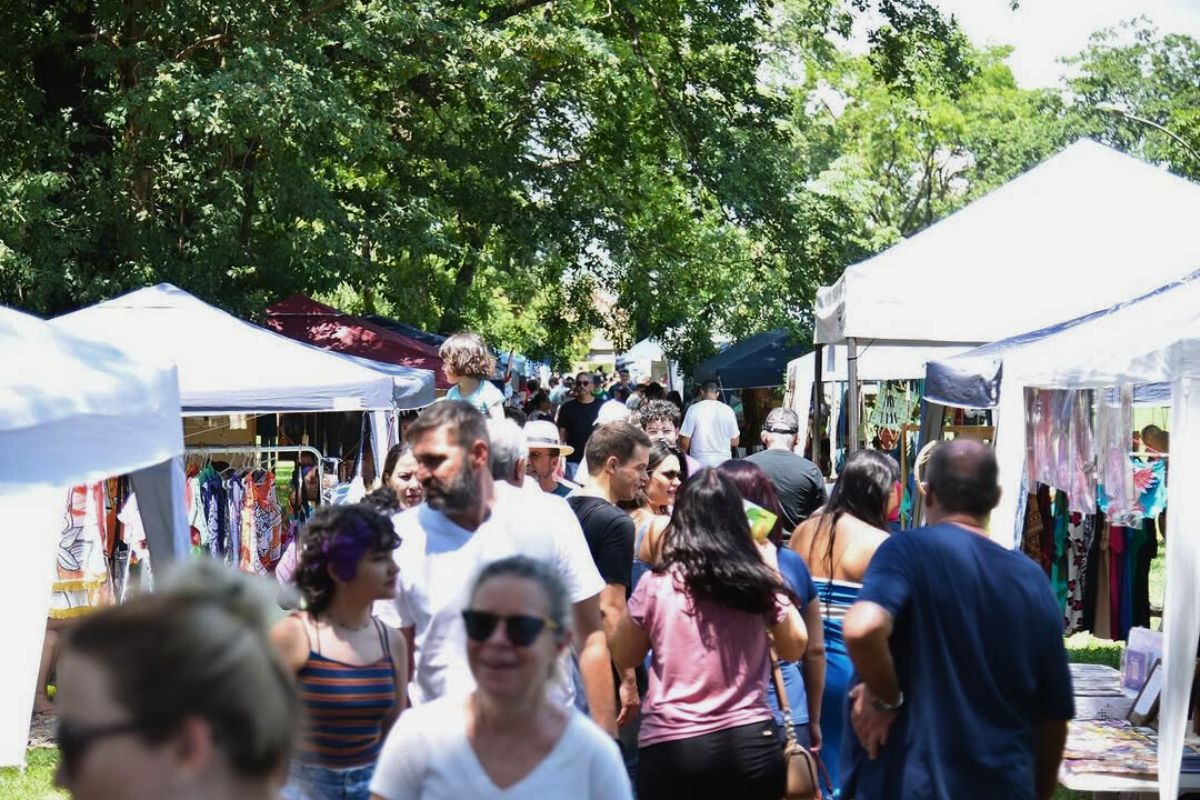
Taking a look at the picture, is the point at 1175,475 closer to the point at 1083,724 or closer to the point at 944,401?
the point at 1083,724

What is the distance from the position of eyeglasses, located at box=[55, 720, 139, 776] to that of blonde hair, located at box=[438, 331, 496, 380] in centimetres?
649

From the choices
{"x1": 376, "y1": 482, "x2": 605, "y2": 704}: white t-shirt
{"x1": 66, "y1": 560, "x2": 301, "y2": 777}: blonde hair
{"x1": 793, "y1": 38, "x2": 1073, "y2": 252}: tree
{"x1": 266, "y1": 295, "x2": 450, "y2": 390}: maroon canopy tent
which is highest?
{"x1": 793, "y1": 38, "x2": 1073, "y2": 252}: tree

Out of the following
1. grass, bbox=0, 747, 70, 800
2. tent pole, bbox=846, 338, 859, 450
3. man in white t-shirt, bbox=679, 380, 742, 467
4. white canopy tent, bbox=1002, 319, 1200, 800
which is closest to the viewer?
white canopy tent, bbox=1002, 319, 1200, 800

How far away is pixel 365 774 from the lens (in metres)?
4.05

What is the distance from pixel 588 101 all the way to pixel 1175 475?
16107 mm

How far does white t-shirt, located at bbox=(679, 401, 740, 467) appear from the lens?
15.2m

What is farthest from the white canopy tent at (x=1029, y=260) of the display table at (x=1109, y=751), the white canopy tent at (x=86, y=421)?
the white canopy tent at (x=86, y=421)

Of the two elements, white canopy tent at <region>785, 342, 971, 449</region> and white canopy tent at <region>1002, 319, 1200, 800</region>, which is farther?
white canopy tent at <region>785, 342, 971, 449</region>

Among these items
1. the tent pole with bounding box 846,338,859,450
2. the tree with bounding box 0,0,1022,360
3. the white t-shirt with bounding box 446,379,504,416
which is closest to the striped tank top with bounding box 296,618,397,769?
the white t-shirt with bounding box 446,379,504,416

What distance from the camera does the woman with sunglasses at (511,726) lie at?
301 cm

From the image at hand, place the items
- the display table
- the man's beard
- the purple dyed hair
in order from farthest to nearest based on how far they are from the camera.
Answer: the display table → the man's beard → the purple dyed hair

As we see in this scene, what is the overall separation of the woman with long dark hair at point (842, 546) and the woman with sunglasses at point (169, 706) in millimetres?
4722

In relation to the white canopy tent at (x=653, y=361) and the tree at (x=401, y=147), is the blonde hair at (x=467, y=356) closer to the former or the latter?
the tree at (x=401, y=147)

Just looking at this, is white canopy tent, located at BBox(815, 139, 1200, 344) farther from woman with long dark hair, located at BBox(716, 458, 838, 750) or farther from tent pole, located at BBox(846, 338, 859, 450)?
woman with long dark hair, located at BBox(716, 458, 838, 750)
